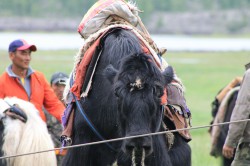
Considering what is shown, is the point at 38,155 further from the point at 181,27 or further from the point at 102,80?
the point at 181,27

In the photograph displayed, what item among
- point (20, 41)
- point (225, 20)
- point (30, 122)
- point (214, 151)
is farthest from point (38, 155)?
point (225, 20)

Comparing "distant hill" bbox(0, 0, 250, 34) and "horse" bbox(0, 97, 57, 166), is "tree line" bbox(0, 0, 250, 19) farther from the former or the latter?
"horse" bbox(0, 97, 57, 166)

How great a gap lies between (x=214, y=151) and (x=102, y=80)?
5375 millimetres

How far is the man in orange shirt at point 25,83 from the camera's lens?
27.2ft

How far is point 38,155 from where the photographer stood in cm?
766

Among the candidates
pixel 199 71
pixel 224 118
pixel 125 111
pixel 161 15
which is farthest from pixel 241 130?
pixel 161 15

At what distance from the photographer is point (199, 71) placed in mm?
39062

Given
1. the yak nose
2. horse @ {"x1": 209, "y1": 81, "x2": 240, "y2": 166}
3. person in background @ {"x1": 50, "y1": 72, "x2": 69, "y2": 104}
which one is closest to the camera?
the yak nose

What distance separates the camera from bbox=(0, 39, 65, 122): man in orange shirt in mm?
8297

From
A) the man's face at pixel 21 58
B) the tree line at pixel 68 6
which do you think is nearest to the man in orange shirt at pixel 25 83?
the man's face at pixel 21 58

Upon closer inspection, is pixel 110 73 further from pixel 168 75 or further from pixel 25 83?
pixel 25 83

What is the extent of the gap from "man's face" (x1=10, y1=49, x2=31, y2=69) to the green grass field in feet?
12.9

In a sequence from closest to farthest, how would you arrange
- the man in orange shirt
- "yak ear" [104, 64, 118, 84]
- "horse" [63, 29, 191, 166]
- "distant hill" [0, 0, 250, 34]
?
"horse" [63, 29, 191, 166] < "yak ear" [104, 64, 118, 84] < the man in orange shirt < "distant hill" [0, 0, 250, 34]

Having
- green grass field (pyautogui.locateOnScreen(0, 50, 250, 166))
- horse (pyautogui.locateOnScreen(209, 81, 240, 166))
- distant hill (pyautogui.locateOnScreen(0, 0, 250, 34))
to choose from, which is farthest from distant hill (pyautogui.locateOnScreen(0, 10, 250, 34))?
horse (pyautogui.locateOnScreen(209, 81, 240, 166))
